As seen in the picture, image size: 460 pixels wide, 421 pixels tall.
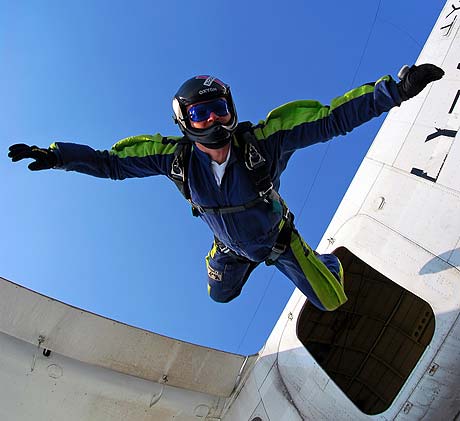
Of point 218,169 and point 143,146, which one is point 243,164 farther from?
point 143,146

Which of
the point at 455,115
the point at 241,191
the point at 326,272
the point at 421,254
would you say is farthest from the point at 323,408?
the point at 455,115

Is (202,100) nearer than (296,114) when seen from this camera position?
Yes

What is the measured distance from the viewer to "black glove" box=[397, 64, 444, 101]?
3262 millimetres

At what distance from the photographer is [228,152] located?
3.97 meters

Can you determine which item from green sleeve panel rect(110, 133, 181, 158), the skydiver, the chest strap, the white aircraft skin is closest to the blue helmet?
the skydiver

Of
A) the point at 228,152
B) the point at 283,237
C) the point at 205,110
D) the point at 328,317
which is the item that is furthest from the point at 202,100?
the point at 328,317

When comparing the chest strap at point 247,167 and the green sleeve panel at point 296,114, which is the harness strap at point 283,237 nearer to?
the chest strap at point 247,167

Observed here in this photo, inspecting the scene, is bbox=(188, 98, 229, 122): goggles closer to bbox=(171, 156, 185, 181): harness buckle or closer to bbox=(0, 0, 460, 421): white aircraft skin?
bbox=(171, 156, 185, 181): harness buckle

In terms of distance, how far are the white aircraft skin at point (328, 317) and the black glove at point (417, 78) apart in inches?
62.5

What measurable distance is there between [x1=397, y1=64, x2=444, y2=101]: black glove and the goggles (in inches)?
45.5

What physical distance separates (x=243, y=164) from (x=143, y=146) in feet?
2.59

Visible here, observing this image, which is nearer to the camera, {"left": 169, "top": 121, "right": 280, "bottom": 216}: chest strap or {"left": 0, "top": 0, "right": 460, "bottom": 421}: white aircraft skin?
{"left": 169, "top": 121, "right": 280, "bottom": 216}: chest strap

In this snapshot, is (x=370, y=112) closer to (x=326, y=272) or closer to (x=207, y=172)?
(x=207, y=172)

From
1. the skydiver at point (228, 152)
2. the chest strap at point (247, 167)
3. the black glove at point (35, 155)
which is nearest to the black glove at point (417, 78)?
the skydiver at point (228, 152)
